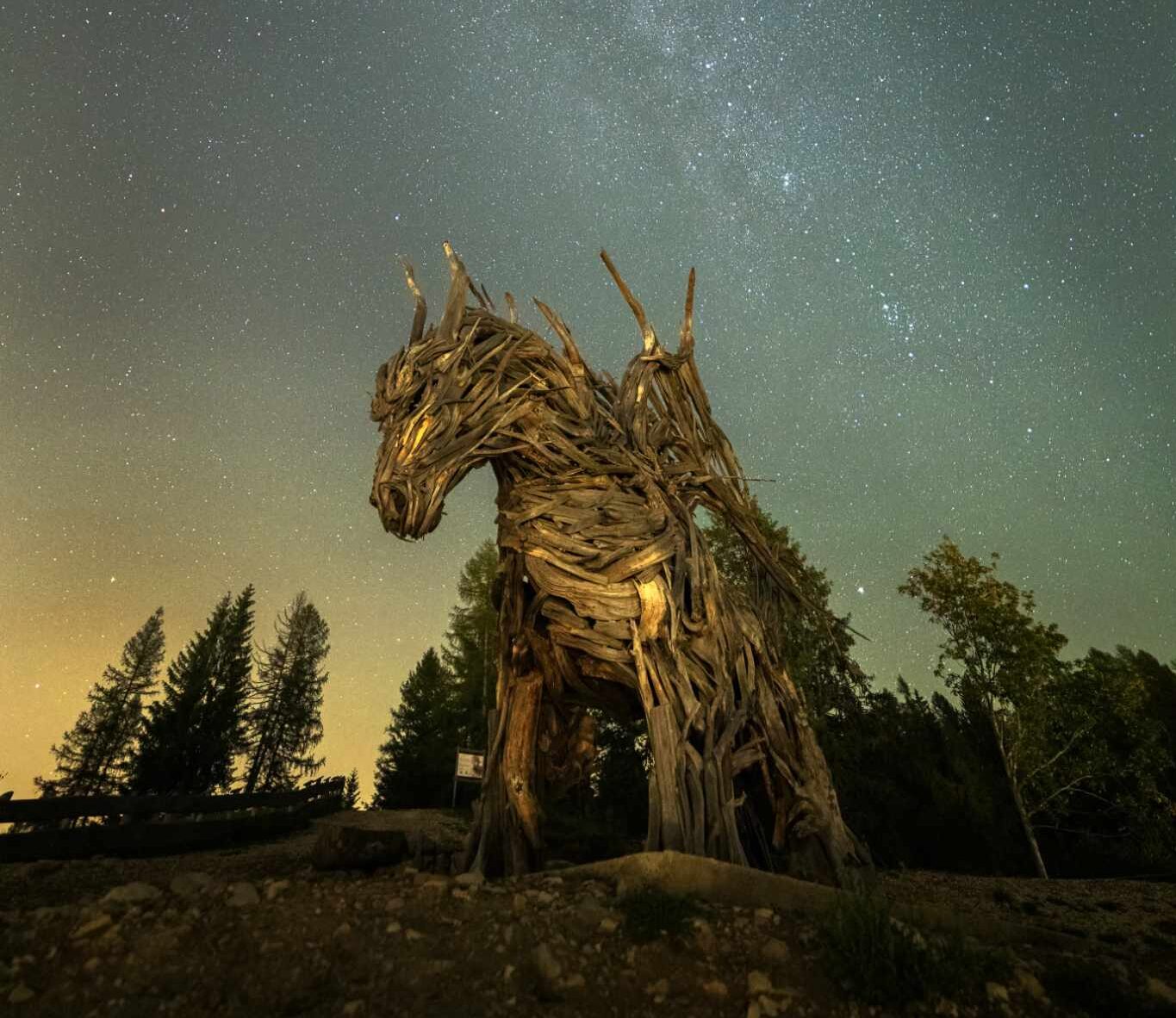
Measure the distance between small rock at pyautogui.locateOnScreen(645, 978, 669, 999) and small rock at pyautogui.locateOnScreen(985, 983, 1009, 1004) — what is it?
1602 mm

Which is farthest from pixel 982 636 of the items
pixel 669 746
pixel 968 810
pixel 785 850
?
pixel 669 746

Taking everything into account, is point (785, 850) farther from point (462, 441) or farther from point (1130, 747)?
point (1130, 747)

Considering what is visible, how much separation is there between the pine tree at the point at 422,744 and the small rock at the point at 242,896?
2629 centimetres

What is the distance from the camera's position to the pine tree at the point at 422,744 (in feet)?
93.7

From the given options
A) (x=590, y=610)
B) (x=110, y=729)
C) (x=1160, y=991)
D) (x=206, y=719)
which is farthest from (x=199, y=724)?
(x=1160, y=991)

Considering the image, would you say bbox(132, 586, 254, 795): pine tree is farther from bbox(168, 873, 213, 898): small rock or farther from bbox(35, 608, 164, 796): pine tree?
bbox(168, 873, 213, 898): small rock

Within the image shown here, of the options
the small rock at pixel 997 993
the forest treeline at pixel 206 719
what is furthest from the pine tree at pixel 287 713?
the small rock at pixel 997 993

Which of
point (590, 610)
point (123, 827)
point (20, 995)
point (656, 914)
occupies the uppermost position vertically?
point (590, 610)

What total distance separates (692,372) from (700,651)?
4.78 m

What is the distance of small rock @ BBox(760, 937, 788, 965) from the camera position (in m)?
3.34

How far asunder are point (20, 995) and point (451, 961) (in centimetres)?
182

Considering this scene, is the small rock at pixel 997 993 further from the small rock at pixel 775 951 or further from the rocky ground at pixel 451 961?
the small rock at pixel 775 951

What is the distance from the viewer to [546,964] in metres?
3.10

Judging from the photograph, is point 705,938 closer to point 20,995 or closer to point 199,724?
point 20,995
